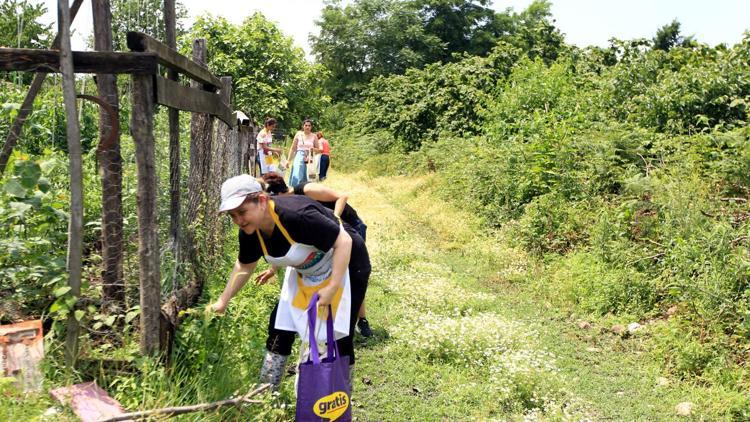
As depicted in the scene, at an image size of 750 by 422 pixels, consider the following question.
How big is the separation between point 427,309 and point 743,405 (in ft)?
9.71

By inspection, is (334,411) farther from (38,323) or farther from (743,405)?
(743,405)

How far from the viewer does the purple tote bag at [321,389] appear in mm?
3309

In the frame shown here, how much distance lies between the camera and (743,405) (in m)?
4.40

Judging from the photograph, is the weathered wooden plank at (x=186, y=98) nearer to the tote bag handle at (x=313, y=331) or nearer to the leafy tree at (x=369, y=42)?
the tote bag handle at (x=313, y=331)

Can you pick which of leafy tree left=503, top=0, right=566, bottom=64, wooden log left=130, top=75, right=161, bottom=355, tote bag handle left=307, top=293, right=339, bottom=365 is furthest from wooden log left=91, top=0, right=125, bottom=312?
leafy tree left=503, top=0, right=566, bottom=64

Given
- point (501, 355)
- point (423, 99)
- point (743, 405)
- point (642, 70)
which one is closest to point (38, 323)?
point (501, 355)

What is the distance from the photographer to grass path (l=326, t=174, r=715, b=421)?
4.54 m

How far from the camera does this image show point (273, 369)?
3.91 meters

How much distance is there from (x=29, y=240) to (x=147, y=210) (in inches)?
31.9

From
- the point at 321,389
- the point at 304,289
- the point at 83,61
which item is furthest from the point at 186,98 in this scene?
the point at 321,389

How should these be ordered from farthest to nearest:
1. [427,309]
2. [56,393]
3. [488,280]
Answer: [488,280], [427,309], [56,393]

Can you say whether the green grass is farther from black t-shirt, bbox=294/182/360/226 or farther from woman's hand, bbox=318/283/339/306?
black t-shirt, bbox=294/182/360/226

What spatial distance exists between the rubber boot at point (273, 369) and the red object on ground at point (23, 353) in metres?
1.22

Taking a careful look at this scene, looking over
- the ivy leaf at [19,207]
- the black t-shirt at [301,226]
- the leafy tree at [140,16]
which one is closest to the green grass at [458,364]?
the black t-shirt at [301,226]
